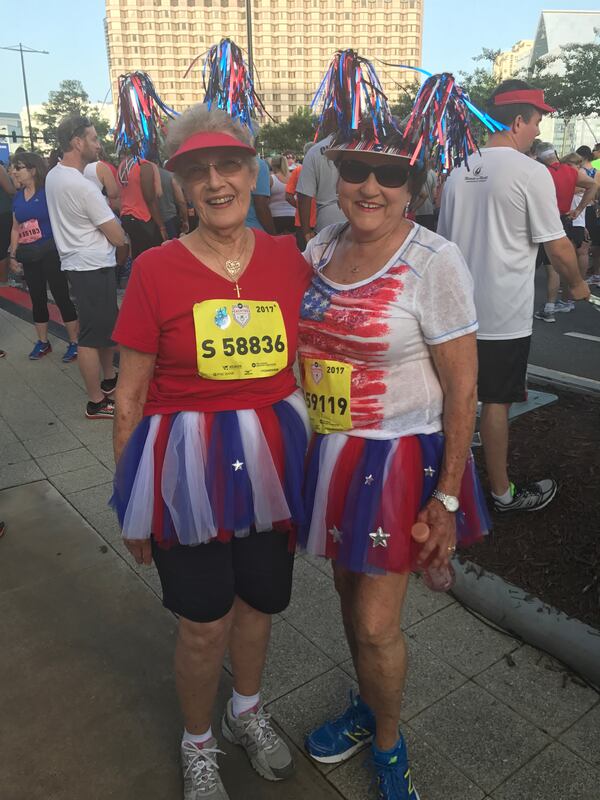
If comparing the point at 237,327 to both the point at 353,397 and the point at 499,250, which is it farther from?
the point at 499,250

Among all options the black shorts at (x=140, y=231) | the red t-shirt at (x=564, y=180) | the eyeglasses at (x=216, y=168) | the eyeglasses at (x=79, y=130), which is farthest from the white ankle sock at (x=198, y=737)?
the red t-shirt at (x=564, y=180)

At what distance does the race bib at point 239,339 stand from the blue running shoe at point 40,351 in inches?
212

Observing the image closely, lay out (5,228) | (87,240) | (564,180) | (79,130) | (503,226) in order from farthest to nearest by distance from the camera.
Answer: (5,228)
(564,180)
(87,240)
(79,130)
(503,226)

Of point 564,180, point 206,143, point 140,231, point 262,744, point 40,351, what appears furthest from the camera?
point 564,180

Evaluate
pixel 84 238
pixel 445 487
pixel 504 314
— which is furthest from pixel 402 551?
pixel 84 238

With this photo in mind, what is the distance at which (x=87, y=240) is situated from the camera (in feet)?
16.3

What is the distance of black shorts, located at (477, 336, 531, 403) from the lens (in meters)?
3.21

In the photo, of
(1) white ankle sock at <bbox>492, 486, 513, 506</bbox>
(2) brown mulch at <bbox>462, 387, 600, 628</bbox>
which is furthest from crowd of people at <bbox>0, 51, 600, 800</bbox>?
(1) white ankle sock at <bbox>492, 486, 513, 506</bbox>

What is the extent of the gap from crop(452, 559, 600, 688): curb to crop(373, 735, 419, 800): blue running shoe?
819 millimetres

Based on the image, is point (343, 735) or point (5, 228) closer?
point (343, 735)

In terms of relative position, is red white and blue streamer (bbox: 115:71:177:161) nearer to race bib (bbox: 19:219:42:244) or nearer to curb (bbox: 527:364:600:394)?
curb (bbox: 527:364:600:394)

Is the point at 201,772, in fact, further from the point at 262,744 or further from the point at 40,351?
the point at 40,351

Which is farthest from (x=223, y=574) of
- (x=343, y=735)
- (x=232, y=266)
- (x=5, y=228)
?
(x=5, y=228)

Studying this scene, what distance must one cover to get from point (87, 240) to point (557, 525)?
12.7 feet
